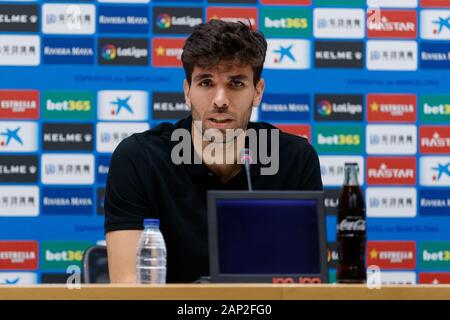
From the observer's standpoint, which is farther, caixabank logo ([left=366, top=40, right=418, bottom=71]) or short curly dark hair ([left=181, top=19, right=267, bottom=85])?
caixabank logo ([left=366, top=40, right=418, bottom=71])

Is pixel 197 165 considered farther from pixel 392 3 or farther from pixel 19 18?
pixel 392 3

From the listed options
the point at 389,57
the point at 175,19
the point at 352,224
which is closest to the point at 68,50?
the point at 175,19

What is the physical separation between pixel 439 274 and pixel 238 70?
6.08 feet

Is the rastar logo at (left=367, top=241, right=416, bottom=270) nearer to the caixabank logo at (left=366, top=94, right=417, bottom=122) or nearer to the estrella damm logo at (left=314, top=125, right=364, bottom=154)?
the estrella damm logo at (left=314, top=125, right=364, bottom=154)

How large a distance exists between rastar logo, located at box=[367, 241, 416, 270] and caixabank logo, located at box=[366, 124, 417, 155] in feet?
1.29

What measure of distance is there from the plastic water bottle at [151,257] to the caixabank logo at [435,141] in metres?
2.06

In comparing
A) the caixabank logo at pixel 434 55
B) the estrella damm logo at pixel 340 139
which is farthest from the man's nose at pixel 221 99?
the caixabank logo at pixel 434 55

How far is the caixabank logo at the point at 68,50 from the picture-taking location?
10.9ft

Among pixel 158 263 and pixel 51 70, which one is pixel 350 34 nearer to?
pixel 51 70

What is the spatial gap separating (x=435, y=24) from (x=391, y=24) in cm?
20

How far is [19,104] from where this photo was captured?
3.32 m

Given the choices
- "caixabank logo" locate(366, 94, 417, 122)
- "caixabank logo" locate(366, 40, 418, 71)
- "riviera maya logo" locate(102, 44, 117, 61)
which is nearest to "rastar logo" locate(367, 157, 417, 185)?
"caixabank logo" locate(366, 94, 417, 122)

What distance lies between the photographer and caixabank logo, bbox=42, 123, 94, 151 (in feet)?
10.9

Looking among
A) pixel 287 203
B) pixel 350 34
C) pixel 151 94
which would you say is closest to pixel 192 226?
pixel 287 203
